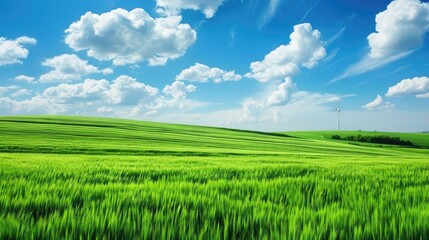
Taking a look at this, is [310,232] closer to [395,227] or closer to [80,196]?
[395,227]

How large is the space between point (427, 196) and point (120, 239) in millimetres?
4182

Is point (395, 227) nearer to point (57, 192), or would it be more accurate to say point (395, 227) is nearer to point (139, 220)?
point (139, 220)

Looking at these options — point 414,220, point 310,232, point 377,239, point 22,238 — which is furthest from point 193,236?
point 414,220

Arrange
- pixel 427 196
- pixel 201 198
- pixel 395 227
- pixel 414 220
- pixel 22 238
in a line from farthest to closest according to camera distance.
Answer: pixel 427 196
pixel 201 198
pixel 414 220
pixel 395 227
pixel 22 238

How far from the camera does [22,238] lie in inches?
84.7

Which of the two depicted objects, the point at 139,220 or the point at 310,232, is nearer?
the point at 310,232

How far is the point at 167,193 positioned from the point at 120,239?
1536 millimetres

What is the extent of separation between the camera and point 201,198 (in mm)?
3633

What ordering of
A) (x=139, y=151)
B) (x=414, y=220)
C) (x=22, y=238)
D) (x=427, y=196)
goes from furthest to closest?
(x=139, y=151) → (x=427, y=196) → (x=414, y=220) → (x=22, y=238)

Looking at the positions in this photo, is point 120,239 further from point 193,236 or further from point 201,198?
point 201,198

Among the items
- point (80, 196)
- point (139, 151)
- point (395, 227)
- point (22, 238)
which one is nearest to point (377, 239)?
point (395, 227)

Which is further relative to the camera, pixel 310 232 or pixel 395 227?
pixel 395 227

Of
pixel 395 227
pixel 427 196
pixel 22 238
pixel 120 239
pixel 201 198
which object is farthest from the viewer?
pixel 427 196

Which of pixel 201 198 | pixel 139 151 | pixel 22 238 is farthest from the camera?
pixel 139 151
